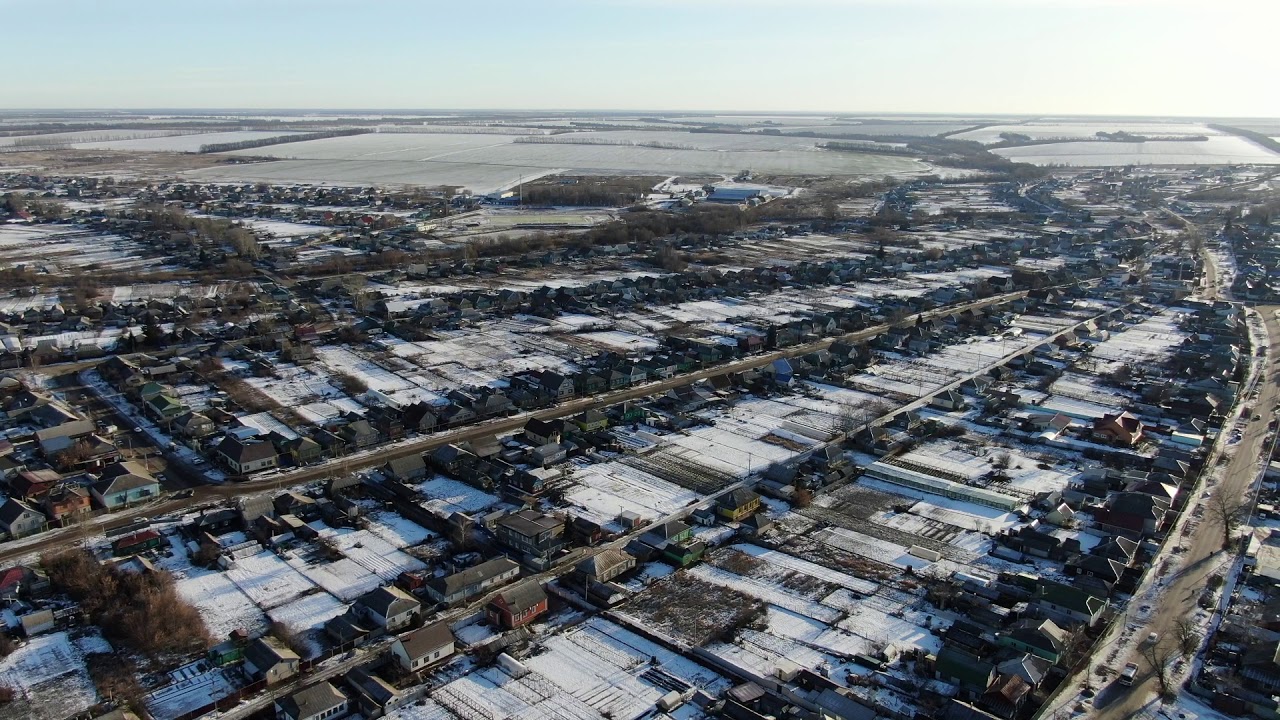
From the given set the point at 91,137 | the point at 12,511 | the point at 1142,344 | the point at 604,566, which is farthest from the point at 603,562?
the point at 91,137

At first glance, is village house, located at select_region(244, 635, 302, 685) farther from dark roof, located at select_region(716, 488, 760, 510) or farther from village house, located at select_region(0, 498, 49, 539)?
dark roof, located at select_region(716, 488, 760, 510)

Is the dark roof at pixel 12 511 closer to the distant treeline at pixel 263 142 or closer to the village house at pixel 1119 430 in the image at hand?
the village house at pixel 1119 430

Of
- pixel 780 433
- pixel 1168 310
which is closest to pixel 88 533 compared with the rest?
pixel 780 433

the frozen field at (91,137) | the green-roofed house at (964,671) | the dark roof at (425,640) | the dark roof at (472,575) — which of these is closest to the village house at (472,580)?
the dark roof at (472,575)

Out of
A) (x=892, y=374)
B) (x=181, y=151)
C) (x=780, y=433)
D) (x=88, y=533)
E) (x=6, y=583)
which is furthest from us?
(x=181, y=151)

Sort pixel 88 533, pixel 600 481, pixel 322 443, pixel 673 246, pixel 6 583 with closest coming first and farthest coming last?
pixel 6 583
pixel 88 533
pixel 600 481
pixel 322 443
pixel 673 246

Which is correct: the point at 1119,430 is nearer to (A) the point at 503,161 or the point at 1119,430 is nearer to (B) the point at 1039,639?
(B) the point at 1039,639

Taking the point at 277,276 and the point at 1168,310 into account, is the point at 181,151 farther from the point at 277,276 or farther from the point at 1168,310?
the point at 1168,310
